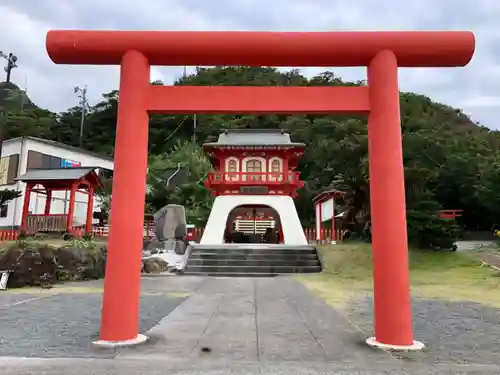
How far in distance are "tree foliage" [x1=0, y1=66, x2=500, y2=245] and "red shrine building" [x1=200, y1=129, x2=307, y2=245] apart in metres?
3.92

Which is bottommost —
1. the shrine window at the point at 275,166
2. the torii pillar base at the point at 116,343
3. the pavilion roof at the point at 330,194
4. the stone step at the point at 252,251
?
the torii pillar base at the point at 116,343

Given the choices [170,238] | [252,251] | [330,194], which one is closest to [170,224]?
[170,238]

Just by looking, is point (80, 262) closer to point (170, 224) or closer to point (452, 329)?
point (170, 224)

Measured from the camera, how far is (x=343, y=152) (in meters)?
24.8

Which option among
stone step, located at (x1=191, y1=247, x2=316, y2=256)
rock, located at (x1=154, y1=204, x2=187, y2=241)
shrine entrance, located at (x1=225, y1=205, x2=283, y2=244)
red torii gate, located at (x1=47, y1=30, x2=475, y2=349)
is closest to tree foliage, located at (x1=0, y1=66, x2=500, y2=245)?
shrine entrance, located at (x1=225, y1=205, x2=283, y2=244)

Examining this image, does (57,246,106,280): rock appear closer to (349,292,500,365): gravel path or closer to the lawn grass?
the lawn grass

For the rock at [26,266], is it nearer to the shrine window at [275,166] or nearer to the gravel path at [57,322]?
the gravel path at [57,322]

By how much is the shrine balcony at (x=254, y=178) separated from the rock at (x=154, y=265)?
5.67m

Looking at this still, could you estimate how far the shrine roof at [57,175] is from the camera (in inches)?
739

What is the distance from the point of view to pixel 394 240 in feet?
14.8

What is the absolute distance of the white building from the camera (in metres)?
24.1

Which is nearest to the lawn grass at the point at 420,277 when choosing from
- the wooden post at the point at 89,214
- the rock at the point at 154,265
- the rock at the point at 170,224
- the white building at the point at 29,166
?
the rock at the point at 154,265

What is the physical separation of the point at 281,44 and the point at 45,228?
1751 centimetres

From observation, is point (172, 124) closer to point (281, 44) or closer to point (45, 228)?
point (45, 228)
